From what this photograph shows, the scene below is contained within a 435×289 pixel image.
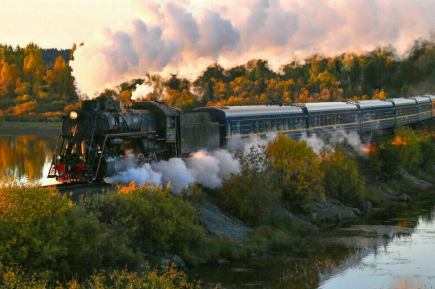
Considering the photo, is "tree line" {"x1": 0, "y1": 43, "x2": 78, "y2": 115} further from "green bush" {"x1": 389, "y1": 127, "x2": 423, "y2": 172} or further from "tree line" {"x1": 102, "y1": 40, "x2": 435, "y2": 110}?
"green bush" {"x1": 389, "y1": 127, "x2": 423, "y2": 172}

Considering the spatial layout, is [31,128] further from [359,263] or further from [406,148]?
[359,263]

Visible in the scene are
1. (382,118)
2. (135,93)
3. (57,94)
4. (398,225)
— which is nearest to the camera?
(135,93)

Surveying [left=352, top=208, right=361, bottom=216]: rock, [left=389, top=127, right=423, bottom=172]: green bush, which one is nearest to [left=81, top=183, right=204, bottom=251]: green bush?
[left=352, top=208, right=361, bottom=216]: rock

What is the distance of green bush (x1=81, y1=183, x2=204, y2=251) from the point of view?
2402 centimetres

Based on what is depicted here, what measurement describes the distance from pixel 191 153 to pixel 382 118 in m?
34.8

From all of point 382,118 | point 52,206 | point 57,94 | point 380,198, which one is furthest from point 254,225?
point 57,94

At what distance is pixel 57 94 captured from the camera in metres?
118

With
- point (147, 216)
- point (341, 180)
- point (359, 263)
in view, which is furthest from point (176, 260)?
point (341, 180)

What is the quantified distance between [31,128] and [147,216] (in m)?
78.6

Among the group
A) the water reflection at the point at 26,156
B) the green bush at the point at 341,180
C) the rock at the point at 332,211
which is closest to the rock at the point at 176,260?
the rock at the point at 332,211

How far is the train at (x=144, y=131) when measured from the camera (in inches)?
1053

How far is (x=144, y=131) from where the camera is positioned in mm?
29703

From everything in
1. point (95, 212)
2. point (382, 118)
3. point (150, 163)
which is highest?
point (382, 118)

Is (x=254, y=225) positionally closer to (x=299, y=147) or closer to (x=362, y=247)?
(x=362, y=247)
